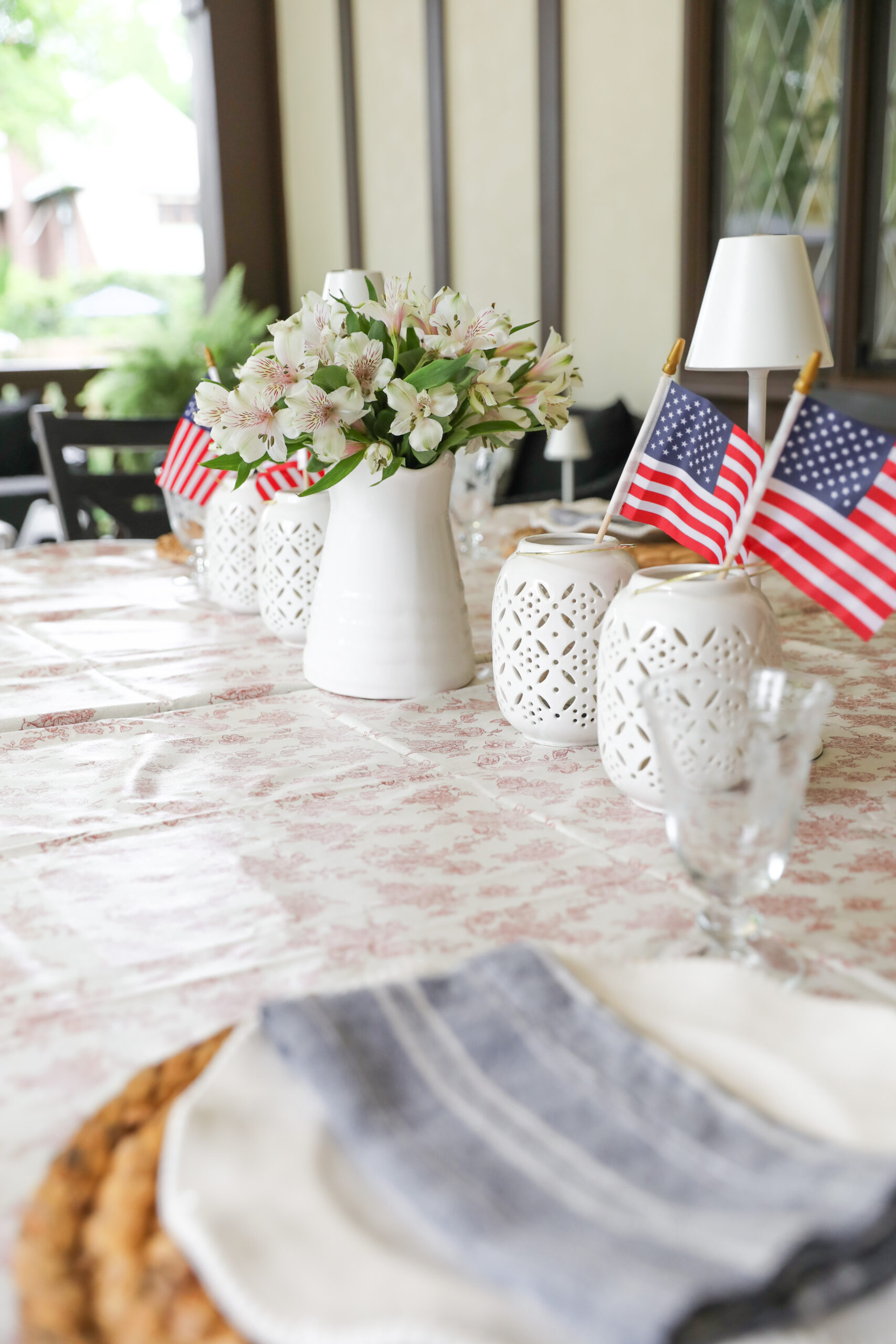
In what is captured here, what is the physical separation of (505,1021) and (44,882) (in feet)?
1.27

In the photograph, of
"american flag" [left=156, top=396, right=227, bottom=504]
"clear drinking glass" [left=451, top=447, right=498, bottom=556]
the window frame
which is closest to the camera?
"american flag" [left=156, top=396, right=227, bottom=504]

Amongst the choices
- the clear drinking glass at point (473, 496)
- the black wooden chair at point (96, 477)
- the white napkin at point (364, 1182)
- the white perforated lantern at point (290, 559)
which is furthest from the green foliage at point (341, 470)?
the black wooden chair at point (96, 477)

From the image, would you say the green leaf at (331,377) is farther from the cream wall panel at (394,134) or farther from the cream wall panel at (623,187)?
the cream wall panel at (394,134)

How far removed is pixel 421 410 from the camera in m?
1.05

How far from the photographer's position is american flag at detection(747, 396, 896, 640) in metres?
0.89

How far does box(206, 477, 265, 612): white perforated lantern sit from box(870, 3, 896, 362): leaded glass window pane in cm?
241

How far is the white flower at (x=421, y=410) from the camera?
1036 mm

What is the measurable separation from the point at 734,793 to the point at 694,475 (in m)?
0.48

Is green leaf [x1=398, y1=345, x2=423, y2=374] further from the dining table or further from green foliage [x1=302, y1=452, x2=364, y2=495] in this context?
the dining table

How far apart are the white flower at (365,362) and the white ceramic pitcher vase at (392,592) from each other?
87mm

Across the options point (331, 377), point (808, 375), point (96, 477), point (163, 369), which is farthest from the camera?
point (163, 369)

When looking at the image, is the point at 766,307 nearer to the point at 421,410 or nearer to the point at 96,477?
the point at 421,410

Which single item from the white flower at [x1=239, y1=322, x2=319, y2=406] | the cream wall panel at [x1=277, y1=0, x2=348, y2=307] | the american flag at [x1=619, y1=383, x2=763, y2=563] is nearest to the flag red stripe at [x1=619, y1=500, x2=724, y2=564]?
the american flag at [x1=619, y1=383, x2=763, y2=563]

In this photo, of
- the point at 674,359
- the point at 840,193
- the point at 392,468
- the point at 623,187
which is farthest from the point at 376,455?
the point at 623,187
